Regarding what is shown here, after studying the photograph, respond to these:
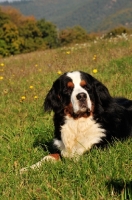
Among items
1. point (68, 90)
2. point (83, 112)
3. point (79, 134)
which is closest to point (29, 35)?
point (68, 90)

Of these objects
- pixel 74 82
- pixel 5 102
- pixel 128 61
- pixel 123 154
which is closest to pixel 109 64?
pixel 128 61

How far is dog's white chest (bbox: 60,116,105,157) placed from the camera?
4.06 m

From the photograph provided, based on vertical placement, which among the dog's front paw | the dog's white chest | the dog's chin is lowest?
the dog's front paw

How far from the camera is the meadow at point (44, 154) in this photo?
9.16 feet

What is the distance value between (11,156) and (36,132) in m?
0.78

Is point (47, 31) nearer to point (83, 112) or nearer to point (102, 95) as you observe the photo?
point (102, 95)

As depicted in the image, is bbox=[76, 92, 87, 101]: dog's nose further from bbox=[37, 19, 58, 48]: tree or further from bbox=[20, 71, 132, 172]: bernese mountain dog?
bbox=[37, 19, 58, 48]: tree

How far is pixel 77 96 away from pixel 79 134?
0.55 metres

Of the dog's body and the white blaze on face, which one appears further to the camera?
the dog's body

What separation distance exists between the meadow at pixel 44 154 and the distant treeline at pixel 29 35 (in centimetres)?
3716

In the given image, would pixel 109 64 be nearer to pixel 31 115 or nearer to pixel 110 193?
pixel 31 115

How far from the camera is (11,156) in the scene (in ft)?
14.3

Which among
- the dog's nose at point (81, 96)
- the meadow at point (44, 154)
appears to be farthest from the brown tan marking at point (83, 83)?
the meadow at point (44, 154)

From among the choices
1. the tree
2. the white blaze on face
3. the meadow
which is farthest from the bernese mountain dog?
the tree
